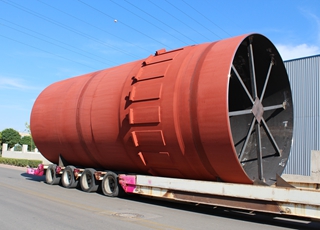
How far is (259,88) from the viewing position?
11461 millimetres

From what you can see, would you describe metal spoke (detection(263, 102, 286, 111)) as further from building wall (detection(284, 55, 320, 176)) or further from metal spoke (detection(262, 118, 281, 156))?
building wall (detection(284, 55, 320, 176))

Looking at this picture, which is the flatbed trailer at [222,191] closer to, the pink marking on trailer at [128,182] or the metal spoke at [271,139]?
the pink marking on trailer at [128,182]

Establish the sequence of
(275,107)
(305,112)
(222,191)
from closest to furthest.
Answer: (222,191)
(275,107)
(305,112)

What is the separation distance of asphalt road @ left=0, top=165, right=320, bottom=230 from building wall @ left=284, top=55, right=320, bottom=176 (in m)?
10.7

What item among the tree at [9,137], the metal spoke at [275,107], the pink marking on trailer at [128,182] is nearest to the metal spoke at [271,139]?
the metal spoke at [275,107]

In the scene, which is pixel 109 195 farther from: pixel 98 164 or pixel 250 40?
pixel 250 40

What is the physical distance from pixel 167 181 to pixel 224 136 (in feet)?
7.70

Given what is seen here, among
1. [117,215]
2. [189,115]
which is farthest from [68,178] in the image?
[189,115]

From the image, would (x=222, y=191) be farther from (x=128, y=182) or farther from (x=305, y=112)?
(x=305, y=112)

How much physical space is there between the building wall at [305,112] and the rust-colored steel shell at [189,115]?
8.92 metres

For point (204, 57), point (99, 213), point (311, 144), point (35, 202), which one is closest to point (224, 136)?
point (204, 57)

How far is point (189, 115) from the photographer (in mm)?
8797

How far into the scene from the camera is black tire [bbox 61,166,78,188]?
542 inches

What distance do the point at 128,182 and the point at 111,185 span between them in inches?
60.8
